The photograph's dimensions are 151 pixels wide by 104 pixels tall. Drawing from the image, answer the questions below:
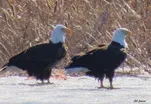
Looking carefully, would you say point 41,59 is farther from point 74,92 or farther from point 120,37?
point 74,92

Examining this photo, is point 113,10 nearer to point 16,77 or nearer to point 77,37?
point 77,37

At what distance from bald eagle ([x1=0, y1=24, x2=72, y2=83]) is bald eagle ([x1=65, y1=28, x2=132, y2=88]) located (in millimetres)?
479

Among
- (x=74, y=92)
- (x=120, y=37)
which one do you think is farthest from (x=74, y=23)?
(x=74, y=92)

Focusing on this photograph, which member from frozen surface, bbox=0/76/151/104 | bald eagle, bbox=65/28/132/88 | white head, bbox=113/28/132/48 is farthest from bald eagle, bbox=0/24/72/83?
white head, bbox=113/28/132/48

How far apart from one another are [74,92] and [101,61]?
1305 millimetres

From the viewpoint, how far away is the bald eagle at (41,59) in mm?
10016

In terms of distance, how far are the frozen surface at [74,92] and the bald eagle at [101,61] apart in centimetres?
18

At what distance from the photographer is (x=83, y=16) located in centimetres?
1212

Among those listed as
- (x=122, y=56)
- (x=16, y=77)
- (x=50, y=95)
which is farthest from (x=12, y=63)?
(x=50, y=95)

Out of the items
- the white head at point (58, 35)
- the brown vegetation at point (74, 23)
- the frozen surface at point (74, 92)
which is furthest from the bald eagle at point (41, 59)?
the brown vegetation at point (74, 23)

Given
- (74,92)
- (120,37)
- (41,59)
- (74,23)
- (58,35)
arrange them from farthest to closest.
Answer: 1. (74,23)
2. (58,35)
3. (41,59)
4. (120,37)
5. (74,92)

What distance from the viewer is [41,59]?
10109mm

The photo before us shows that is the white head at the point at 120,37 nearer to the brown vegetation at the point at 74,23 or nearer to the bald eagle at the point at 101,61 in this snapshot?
the bald eagle at the point at 101,61

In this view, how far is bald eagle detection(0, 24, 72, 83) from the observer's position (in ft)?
32.9
